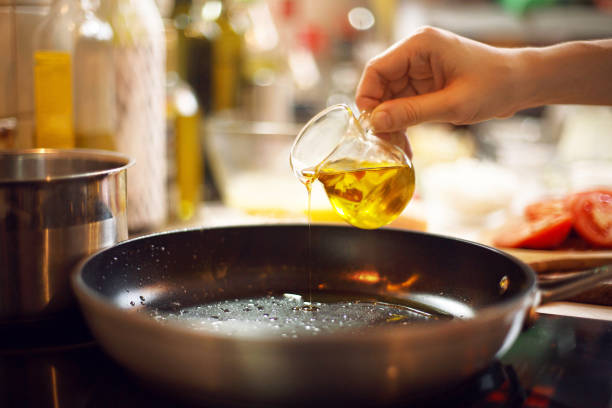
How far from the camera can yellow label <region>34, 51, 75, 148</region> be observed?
2.89 feet

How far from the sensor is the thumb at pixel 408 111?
0.77 metres

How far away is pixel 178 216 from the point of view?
1.35 meters

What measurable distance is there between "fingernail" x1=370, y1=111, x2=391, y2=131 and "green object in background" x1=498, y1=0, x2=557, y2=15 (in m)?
2.14

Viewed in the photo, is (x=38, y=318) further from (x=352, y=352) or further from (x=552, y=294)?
(x=552, y=294)

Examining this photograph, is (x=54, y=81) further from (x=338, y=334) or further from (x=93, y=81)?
(x=338, y=334)

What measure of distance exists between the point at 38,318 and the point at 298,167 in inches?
13.8

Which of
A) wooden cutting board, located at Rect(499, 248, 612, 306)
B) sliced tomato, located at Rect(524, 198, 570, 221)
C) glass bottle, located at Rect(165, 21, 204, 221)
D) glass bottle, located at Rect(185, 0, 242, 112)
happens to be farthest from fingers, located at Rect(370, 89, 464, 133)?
glass bottle, located at Rect(185, 0, 242, 112)

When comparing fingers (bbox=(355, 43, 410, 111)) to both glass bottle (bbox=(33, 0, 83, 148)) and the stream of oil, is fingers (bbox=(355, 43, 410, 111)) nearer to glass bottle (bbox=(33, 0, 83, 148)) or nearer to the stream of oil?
the stream of oil

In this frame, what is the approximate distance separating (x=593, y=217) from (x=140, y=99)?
0.77 meters

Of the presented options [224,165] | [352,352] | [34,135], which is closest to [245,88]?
[224,165]

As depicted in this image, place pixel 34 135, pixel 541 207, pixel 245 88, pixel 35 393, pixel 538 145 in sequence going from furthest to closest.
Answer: pixel 538 145
pixel 245 88
pixel 541 207
pixel 34 135
pixel 35 393

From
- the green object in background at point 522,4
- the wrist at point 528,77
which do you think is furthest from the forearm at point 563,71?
the green object in background at point 522,4

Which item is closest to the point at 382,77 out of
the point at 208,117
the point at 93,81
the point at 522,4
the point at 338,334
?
the point at 93,81

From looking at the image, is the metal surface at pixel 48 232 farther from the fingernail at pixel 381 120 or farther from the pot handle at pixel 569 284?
the pot handle at pixel 569 284
